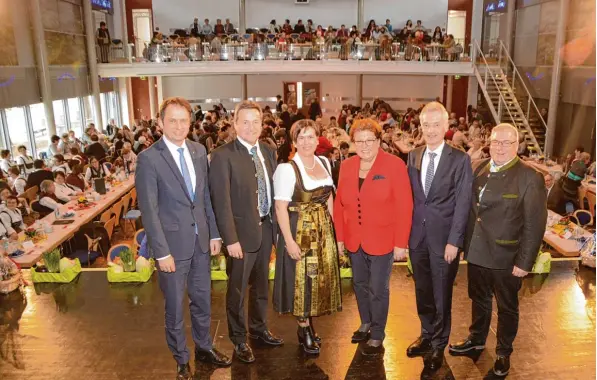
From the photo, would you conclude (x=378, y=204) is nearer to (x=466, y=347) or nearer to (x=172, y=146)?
(x=466, y=347)

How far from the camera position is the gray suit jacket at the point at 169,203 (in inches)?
130

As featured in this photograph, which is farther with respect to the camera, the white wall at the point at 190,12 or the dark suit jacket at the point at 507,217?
the white wall at the point at 190,12

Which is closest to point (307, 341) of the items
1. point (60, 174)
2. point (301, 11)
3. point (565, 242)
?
point (565, 242)

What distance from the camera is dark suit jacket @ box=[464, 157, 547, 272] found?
338 centimetres

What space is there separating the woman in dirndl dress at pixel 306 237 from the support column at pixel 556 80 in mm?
12037

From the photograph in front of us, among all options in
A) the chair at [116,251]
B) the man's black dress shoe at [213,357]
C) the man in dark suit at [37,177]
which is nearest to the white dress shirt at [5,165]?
the man in dark suit at [37,177]

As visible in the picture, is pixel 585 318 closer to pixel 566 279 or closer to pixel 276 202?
pixel 566 279

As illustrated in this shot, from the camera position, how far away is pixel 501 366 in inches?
143

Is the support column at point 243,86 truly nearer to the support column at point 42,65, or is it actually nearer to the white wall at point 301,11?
the white wall at point 301,11

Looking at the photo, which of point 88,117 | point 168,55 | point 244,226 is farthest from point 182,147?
point 88,117

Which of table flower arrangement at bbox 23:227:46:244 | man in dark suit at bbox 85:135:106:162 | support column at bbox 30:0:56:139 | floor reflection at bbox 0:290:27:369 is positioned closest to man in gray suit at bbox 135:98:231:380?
floor reflection at bbox 0:290:27:369

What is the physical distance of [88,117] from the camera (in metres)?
18.2

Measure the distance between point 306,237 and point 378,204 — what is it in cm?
56

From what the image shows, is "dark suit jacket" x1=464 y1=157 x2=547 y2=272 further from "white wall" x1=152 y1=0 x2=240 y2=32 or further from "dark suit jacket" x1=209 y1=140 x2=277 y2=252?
"white wall" x1=152 y1=0 x2=240 y2=32
